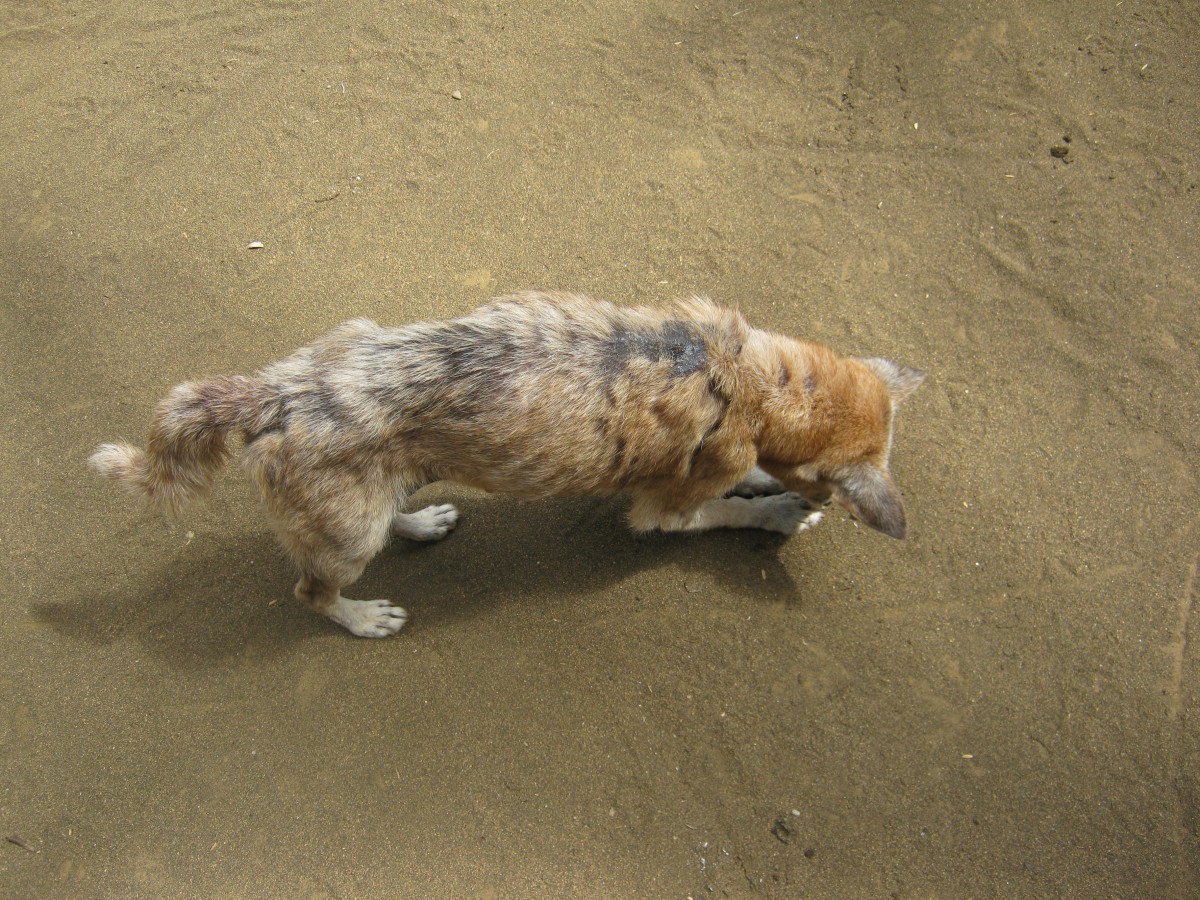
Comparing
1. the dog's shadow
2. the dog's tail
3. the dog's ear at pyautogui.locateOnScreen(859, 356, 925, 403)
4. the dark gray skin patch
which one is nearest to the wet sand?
the dog's shadow

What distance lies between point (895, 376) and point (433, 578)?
295cm

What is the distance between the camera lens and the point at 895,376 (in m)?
4.29

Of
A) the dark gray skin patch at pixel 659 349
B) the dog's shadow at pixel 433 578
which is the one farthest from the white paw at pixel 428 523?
the dark gray skin patch at pixel 659 349

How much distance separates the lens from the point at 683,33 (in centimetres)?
643

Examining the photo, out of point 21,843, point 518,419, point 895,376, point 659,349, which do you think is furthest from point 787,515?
point 21,843

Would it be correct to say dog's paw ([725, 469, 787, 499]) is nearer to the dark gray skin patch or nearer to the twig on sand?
the dark gray skin patch

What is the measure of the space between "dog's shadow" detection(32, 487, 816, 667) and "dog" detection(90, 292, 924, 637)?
661 mm

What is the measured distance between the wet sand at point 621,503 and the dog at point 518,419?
34.7 inches

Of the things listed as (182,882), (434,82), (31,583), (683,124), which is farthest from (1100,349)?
(31,583)

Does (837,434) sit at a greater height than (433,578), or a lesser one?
greater

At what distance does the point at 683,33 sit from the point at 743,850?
603 cm

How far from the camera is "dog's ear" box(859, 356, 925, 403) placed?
428 centimetres

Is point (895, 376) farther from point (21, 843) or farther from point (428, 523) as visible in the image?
point (21, 843)

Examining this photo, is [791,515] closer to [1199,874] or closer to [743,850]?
[743,850]
